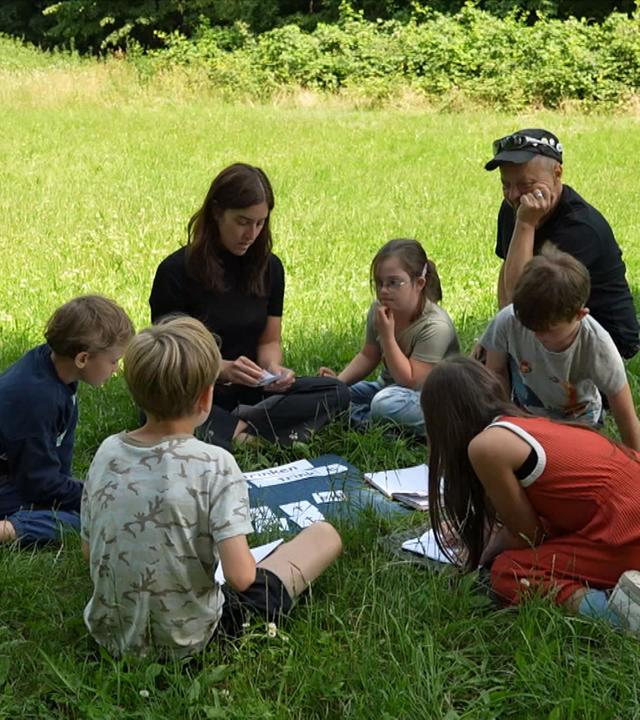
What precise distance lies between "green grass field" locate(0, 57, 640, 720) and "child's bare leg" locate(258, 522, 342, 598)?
0.29 ft

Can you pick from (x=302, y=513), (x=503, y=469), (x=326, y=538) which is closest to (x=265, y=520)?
(x=302, y=513)

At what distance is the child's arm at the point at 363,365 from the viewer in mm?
5492

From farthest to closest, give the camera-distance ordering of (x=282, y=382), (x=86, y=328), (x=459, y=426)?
1. (x=282, y=382)
2. (x=86, y=328)
3. (x=459, y=426)

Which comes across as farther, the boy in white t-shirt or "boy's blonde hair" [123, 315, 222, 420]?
the boy in white t-shirt

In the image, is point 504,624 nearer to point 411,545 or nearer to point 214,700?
point 411,545

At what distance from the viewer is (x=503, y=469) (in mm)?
3273

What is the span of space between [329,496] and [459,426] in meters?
1.16

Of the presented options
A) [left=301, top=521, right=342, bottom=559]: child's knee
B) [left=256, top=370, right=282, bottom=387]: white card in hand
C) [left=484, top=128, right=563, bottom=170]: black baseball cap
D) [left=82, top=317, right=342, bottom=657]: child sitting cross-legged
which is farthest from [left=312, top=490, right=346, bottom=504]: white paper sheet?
[left=484, top=128, right=563, bottom=170]: black baseball cap

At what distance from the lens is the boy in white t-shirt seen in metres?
4.02

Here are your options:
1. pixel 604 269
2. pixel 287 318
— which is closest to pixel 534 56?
pixel 287 318

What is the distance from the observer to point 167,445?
3023 millimetres

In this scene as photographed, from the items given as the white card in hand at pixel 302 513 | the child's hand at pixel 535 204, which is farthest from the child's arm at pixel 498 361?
the white card in hand at pixel 302 513

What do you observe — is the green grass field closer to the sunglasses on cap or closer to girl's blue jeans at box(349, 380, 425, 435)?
girl's blue jeans at box(349, 380, 425, 435)

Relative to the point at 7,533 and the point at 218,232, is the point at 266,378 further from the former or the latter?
the point at 7,533
